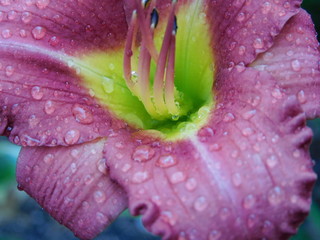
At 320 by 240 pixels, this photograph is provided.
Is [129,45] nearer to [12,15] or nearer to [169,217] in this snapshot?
[12,15]

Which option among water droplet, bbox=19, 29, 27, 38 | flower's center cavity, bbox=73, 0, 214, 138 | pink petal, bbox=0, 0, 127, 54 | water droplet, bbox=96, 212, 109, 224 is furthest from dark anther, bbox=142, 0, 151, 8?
water droplet, bbox=96, 212, 109, 224

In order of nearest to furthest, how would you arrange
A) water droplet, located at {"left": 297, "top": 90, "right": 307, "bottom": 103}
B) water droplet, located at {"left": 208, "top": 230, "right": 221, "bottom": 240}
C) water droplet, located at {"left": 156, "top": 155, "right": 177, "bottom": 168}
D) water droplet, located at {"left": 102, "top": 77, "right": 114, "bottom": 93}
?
1. water droplet, located at {"left": 208, "top": 230, "right": 221, "bottom": 240}
2. water droplet, located at {"left": 156, "top": 155, "right": 177, "bottom": 168}
3. water droplet, located at {"left": 297, "top": 90, "right": 307, "bottom": 103}
4. water droplet, located at {"left": 102, "top": 77, "right": 114, "bottom": 93}

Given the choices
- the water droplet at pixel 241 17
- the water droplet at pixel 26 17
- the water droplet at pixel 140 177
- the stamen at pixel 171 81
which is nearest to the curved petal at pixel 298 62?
the water droplet at pixel 241 17

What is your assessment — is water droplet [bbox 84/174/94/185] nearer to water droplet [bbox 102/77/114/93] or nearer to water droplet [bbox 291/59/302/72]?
water droplet [bbox 102/77/114/93]

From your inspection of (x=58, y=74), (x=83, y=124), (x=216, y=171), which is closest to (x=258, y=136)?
(x=216, y=171)

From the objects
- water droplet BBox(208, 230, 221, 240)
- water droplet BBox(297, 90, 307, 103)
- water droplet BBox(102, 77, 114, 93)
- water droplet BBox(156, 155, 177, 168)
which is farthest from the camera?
water droplet BBox(102, 77, 114, 93)

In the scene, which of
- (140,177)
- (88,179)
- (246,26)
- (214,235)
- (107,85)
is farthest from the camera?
(107,85)

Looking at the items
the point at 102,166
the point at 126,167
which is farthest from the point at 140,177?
the point at 102,166
